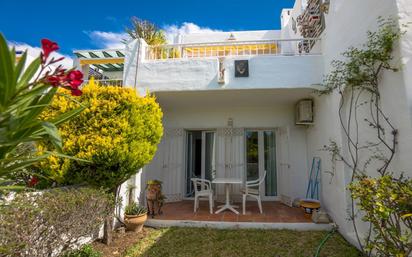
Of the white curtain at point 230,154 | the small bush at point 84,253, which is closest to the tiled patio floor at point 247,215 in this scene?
the white curtain at point 230,154

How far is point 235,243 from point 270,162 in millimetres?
4407

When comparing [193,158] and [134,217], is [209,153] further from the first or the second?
[134,217]

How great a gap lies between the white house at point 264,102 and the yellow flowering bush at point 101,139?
2.06 m

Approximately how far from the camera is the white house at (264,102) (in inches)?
172

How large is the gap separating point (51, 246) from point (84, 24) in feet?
32.3

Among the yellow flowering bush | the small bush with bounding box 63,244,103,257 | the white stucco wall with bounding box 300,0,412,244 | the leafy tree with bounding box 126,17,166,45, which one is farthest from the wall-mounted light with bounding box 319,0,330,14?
the small bush with bounding box 63,244,103,257

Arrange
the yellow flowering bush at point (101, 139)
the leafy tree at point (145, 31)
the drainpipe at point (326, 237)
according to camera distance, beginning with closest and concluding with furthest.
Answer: the yellow flowering bush at point (101, 139) < the drainpipe at point (326, 237) < the leafy tree at point (145, 31)

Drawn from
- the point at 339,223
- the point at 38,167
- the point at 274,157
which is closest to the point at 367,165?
the point at 339,223

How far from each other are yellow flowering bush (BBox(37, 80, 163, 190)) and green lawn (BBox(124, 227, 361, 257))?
1.70 m

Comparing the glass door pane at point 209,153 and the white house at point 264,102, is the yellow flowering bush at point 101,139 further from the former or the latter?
the glass door pane at point 209,153

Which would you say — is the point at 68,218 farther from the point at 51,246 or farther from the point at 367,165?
the point at 367,165

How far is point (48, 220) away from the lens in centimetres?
316

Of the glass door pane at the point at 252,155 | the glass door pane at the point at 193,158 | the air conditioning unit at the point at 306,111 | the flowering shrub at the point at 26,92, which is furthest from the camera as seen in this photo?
the glass door pane at the point at 193,158

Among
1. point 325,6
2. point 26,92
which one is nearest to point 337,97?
point 325,6
